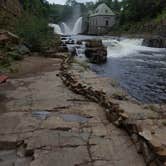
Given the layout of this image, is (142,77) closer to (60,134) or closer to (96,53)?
(96,53)

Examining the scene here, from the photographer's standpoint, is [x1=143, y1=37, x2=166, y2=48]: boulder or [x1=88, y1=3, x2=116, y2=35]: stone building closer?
[x1=143, y1=37, x2=166, y2=48]: boulder

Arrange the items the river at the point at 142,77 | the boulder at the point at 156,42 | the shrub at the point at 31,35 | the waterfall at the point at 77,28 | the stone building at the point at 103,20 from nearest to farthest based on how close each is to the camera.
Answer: the river at the point at 142,77 → the shrub at the point at 31,35 → the boulder at the point at 156,42 → the stone building at the point at 103,20 → the waterfall at the point at 77,28

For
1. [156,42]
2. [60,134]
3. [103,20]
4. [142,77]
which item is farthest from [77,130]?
[103,20]

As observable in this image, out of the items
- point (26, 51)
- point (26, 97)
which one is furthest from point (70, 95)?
point (26, 51)

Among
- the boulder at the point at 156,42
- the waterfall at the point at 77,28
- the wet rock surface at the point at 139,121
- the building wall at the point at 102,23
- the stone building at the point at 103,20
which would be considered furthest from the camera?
the waterfall at the point at 77,28

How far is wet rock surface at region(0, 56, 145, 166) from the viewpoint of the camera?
3.53 meters

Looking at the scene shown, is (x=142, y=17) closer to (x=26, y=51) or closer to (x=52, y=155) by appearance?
(x=26, y=51)

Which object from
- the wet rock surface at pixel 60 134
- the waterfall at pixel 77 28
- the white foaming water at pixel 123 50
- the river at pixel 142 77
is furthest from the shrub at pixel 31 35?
the waterfall at pixel 77 28

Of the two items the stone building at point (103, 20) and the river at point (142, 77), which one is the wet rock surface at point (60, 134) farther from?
the stone building at point (103, 20)

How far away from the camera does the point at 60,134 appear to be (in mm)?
4238

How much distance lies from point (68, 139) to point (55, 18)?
68.9 m

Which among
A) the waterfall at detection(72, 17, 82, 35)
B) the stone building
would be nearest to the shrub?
the stone building

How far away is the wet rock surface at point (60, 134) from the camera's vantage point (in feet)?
11.6

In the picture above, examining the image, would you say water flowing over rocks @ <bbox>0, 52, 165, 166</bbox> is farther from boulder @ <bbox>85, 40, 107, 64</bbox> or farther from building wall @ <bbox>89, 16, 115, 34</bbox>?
building wall @ <bbox>89, 16, 115, 34</bbox>
